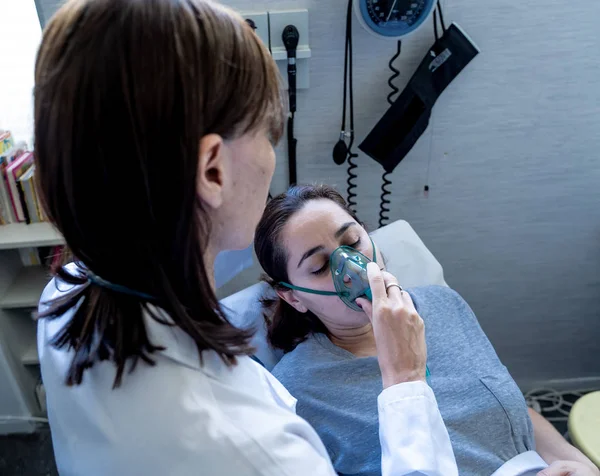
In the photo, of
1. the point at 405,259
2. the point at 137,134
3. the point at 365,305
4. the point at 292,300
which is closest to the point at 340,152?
the point at 405,259

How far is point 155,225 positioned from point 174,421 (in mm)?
258

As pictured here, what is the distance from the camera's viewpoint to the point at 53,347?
2.55 ft

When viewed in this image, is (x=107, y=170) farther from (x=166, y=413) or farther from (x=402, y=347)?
(x=402, y=347)

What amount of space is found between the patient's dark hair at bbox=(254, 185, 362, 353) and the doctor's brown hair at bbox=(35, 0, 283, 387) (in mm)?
681

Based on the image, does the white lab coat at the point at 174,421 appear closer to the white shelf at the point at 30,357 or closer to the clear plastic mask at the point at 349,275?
the clear plastic mask at the point at 349,275

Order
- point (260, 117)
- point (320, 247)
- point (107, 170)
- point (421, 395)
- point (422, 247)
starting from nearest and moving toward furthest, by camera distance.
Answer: point (107, 170), point (260, 117), point (421, 395), point (320, 247), point (422, 247)

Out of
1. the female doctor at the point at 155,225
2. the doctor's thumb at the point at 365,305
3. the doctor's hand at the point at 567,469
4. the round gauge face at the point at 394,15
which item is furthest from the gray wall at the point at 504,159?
the female doctor at the point at 155,225

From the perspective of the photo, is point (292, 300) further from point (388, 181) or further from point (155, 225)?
point (155, 225)

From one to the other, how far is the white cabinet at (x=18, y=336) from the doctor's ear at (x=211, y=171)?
136cm

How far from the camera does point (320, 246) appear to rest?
4.42 feet

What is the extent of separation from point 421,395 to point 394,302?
0.62ft

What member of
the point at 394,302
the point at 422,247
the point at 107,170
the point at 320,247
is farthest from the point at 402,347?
the point at 422,247

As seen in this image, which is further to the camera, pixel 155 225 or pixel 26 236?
pixel 26 236

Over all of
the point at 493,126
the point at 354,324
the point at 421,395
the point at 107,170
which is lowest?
the point at 354,324
